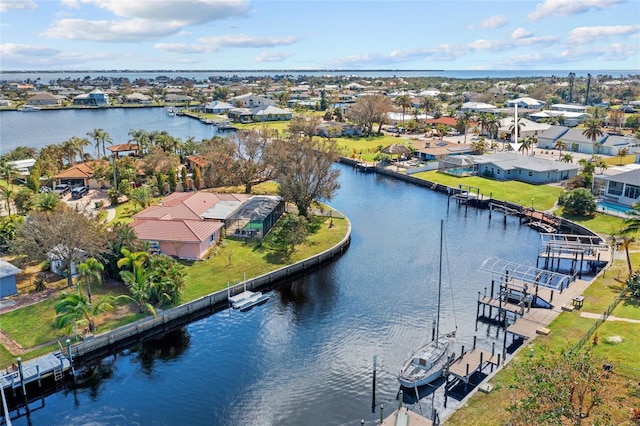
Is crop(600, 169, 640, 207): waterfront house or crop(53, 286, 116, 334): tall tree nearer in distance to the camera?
crop(53, 286, 116, 334): tall tree

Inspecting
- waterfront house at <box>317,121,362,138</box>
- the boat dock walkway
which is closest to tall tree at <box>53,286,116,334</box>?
the boat dock walkway

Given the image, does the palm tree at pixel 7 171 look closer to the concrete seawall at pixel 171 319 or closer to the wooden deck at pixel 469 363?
the concrete seawall at pixel 171 319

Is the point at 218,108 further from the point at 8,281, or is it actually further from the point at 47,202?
the point at 8,281

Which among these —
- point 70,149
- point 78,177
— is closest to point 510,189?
point 78,177

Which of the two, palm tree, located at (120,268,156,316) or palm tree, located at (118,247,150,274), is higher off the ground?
palm tree, located at (118,247,150,274)

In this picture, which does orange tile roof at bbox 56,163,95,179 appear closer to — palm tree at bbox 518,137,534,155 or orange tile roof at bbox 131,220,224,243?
orange tile roof at bbox 131,220,224,243

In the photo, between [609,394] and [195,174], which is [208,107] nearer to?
[195,174]

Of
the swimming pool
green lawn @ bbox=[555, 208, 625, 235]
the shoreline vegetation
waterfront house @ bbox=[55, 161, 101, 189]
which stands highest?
waterfront house @ bbox=[55, 161, 101, 189]

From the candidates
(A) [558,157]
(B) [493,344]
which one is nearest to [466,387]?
(B) [493,344]
